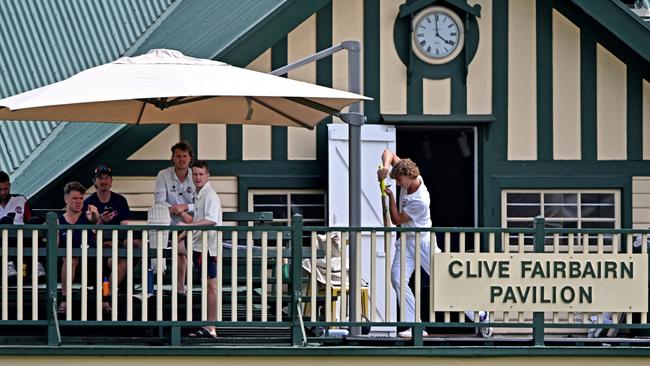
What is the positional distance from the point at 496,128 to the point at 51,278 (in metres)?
5.71

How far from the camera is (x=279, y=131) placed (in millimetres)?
15695

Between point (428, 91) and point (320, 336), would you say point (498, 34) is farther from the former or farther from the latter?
point (320, 336)

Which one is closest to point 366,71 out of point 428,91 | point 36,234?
point 428,91

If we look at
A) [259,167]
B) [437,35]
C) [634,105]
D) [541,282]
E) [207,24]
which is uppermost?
[207,24]

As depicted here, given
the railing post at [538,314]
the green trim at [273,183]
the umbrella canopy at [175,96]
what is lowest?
the railing post at [538,314]

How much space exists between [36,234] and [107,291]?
0.77 m

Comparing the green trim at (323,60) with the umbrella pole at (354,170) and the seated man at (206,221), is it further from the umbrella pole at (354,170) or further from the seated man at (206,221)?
the seated man at (206,221)

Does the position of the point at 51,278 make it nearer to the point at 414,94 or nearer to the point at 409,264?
the point at 409,264

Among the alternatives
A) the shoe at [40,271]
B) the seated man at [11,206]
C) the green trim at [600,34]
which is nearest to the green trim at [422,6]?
the green trim at [600,34]

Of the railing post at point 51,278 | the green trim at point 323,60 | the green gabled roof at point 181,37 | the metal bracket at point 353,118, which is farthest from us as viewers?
the green trim at point 323,60

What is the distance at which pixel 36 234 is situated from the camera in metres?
11.8

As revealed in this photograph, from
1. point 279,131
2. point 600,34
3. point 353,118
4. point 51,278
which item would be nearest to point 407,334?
Result: point 353,118

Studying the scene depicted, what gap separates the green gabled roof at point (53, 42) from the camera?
50.5 feet

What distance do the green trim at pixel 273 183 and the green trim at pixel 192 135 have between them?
0.54m
